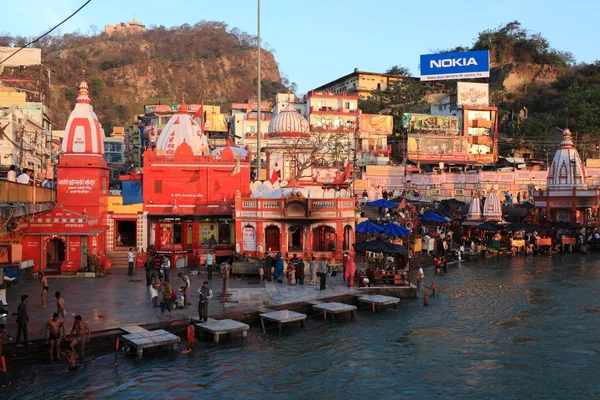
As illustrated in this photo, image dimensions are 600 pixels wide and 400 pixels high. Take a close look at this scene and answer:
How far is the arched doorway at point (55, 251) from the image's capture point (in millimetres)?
26641

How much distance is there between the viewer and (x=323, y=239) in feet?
93.1

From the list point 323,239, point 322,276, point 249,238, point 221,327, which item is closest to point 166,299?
point 221,327

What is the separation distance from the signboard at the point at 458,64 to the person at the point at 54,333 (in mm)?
63694

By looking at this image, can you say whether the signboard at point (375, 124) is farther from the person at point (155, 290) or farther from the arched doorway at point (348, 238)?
the person at point (155, 290)

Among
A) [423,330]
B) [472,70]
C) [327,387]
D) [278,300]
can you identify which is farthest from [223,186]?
[472,70]

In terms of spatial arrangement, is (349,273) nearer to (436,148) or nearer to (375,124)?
(436,148)

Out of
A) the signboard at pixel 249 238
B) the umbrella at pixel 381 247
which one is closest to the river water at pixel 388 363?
the umbrella at pixel 381 247

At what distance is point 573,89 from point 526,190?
2528 cm

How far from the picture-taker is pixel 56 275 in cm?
2498

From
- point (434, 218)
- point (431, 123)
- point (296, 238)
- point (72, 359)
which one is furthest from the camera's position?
point (431, 123)

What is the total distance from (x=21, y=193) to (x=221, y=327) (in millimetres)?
8630

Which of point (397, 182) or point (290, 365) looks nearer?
point (290, 365)

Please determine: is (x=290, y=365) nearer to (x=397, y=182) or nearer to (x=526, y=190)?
(x=397, y=182)

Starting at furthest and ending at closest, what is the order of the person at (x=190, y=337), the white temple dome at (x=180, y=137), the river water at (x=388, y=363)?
the white temple dome at (x=180, y=137) < the person at (x=190, y=337) < the river water at (x=388, y=363)
